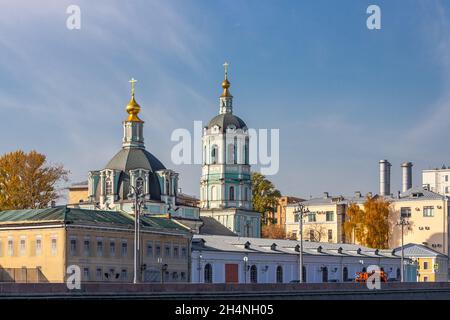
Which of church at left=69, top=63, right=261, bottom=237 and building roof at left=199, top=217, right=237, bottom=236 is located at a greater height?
church at left=69, top=63, right=261, bottom=237

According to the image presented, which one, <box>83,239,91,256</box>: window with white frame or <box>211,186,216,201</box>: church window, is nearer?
<box>83,239,91,256</box>: window with white frame

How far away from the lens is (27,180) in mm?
110188

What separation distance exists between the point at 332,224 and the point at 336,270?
5043cm

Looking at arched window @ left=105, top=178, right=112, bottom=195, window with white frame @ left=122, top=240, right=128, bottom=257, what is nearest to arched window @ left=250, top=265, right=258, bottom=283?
window with white frame @ left=122, top=240, right=128, bottom=257

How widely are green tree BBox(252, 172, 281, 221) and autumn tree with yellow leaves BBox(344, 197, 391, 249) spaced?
55.3 feet

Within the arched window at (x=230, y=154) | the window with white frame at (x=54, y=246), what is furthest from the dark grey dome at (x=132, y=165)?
the window with white frame at (x=54, y=246)

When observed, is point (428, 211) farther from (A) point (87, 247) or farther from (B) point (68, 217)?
(B) point (68, 217)

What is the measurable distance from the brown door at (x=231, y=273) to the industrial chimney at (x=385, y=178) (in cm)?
7428

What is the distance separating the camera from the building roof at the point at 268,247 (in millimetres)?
91531

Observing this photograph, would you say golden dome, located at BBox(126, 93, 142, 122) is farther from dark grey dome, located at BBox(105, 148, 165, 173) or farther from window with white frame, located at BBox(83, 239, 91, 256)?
window with white frame, located at BBox(83, 239, 91, 256)

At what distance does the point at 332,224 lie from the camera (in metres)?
154

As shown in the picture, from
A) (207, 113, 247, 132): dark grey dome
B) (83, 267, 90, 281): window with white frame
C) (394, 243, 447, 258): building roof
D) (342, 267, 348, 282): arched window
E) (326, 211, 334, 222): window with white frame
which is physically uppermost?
(207, 113, 247, 132): dark grey dome

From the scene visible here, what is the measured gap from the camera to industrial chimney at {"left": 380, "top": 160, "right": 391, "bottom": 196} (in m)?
162
